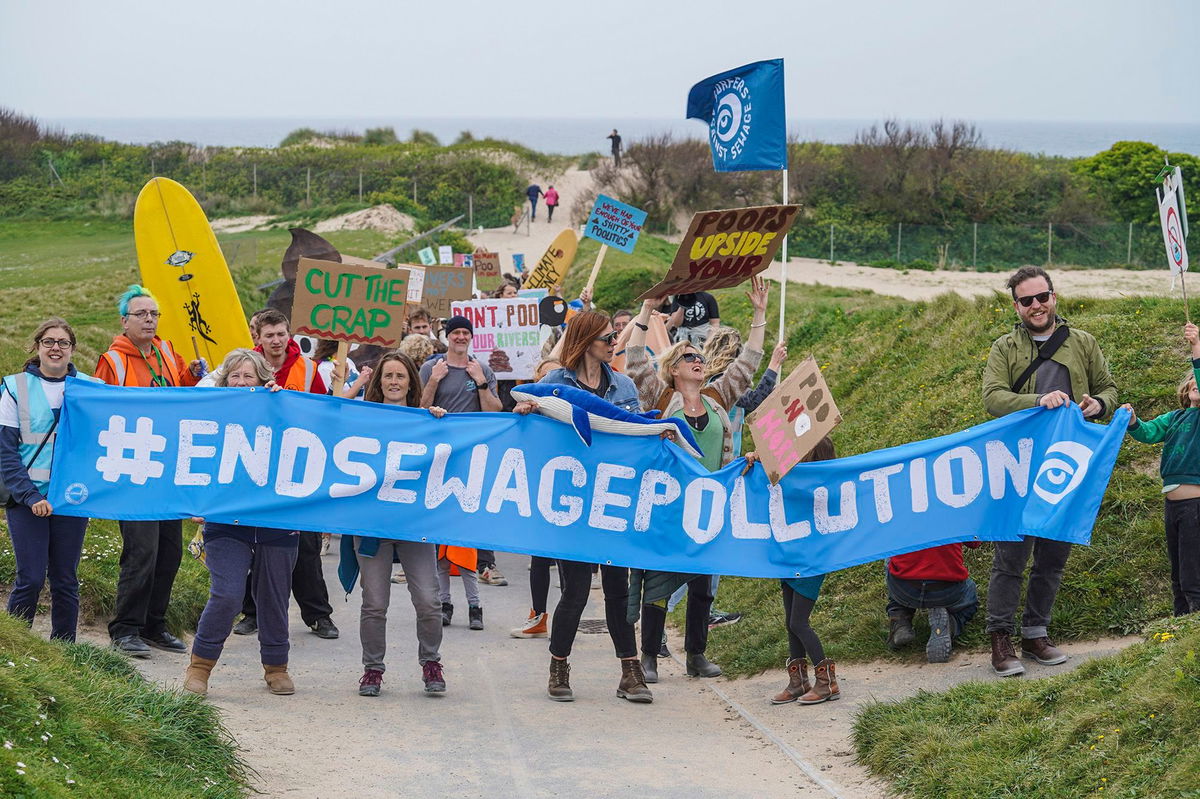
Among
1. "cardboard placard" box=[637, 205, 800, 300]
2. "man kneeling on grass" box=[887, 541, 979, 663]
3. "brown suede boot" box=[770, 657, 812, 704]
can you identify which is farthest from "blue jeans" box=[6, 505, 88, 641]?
"man kneeling on grass" box=[887, 541, 979, 663]

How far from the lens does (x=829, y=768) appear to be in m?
6.57

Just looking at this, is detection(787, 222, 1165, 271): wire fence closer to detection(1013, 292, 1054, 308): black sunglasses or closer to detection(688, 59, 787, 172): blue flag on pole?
detection(688, 59, 787, 172): blue flag on pole

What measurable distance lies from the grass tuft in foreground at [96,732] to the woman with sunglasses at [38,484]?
876 millimetres

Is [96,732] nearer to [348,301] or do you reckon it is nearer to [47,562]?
[47,562]

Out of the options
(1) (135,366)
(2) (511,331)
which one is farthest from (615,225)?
(1) (135,366)

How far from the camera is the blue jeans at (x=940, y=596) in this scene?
26.6 ft

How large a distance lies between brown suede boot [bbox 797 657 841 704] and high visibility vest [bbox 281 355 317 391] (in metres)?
3.69

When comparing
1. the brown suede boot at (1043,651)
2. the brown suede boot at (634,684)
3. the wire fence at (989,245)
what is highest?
the wire fence at (989,245)

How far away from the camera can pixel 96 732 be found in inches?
210

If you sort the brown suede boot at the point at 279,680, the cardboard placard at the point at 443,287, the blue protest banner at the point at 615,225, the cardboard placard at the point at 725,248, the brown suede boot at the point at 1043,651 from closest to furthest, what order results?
1. the brown suede boot at the point at 1043,651
2. the brown suede boot at the point at 279,680
3. the cardboard placard at the point at 725,248
4. the blue protest banner at the point at 615,225
5. the cardboard placard at the point at 443,287

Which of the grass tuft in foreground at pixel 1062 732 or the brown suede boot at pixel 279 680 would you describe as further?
the brown suede boot at pixel 279 680

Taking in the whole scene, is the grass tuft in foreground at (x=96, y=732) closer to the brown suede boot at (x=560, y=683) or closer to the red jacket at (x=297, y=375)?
the brown suede boot at (x=560, y=683)

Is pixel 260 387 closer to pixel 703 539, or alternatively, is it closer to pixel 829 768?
pixel 703 539

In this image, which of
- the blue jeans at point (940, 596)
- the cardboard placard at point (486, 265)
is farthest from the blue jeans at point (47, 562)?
the cardboard placard at point (486, 265)
